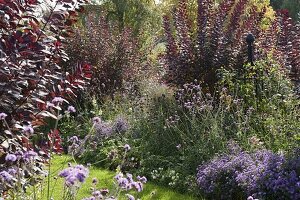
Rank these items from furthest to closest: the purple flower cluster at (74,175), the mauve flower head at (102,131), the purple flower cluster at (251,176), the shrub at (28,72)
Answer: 1. the mauve flower head at (102,131)
2. the purple flower cluster at (251,176)
3. the shrub at (28,72)
4. the purple flower cluster at (74,175)

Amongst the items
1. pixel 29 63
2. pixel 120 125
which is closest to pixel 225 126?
pixel 120 125

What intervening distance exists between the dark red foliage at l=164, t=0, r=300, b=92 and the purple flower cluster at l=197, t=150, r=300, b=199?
8.41ft

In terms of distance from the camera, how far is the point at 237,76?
778 cm

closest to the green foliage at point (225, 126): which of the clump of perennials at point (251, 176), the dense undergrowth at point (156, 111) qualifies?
the dense undergrowth at point (156, 111)

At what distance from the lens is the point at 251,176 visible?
5051 millimetres

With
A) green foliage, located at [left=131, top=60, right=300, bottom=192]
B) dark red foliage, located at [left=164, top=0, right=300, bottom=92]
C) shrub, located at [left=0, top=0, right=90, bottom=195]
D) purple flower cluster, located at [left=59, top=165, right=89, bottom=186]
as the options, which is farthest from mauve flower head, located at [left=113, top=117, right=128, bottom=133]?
purple flower cluster, located at [left=59, top=165, right=89, bottom=186]

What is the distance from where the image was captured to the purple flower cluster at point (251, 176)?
15.6 ft

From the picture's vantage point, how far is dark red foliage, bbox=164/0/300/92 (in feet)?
26.2

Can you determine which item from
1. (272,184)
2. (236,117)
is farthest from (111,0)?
(272,184)

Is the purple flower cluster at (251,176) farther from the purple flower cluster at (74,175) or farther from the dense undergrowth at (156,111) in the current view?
the purple flower cluster at (74,175)

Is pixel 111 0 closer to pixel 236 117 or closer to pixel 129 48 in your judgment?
pixel 129 48

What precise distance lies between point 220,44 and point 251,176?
341cm

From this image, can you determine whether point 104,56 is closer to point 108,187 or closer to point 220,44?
point 220,44

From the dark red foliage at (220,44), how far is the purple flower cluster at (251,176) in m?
2.56
